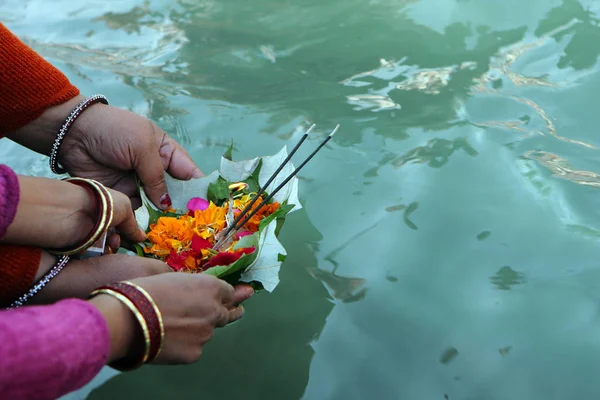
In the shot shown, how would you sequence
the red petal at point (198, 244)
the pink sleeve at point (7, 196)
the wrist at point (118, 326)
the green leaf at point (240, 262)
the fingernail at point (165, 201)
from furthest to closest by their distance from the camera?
1. the fingernail at point (165, 201)
2. the red petal at point (198, 244)
3. the green leaf at point (240, 262)
4. the pink sleeve at point (7, 196)
5. the wrist at point (118, 326)

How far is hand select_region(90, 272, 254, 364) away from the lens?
1107mm

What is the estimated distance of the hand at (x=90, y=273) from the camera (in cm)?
140

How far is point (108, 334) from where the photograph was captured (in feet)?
3.43

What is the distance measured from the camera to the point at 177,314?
1.21 meters

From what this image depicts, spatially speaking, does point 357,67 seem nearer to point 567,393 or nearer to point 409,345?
point 409,345

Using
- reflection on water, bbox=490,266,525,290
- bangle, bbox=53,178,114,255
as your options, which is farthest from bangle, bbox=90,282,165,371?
reflection on water, bbox=490,266,525,290

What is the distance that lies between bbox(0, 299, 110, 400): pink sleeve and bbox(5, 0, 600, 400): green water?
68 centimetres

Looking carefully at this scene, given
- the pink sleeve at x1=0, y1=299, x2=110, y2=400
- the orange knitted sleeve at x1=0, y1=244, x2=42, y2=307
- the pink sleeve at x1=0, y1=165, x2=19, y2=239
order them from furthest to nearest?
1. the orange knitted sleeve at x1=0, y1=244, x2=42, y2=307
2. the pink sleeve at x1=0, y1=165, x2=19, y2=239
3. the pink sleeve at x1=0, y1=299, x2=110, y2=400

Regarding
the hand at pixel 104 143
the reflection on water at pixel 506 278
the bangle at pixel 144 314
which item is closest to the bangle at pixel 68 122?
the hand at pixel 104 143

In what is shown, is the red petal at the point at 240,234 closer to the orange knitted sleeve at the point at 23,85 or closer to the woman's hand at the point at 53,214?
the woman's hand at the point at 53,214

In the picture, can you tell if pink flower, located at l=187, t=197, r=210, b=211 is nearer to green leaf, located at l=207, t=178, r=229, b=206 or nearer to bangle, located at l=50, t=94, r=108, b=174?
green leaf, located at l=207, t=178, r=229, b=206

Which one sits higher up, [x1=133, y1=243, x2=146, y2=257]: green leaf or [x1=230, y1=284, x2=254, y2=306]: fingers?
[x1=133, y1=243, x2=146, y2=257]: green leaf

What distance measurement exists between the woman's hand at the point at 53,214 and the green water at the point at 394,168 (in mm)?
514

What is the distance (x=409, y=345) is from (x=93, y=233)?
2.87 feet
